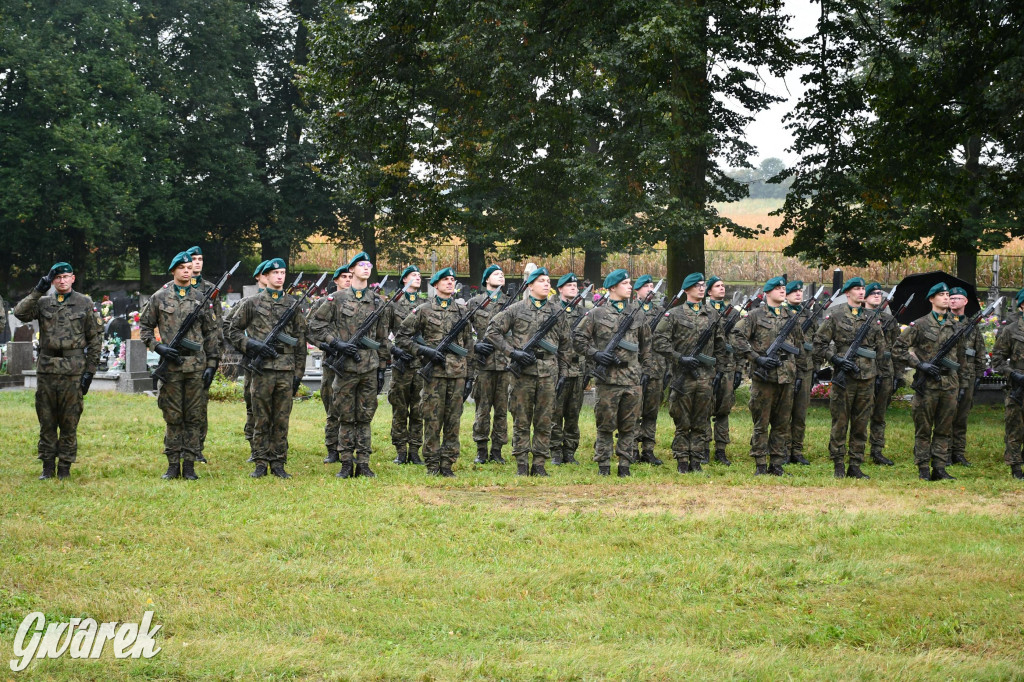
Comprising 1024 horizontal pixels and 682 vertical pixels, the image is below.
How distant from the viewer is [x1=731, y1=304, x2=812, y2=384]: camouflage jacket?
1224 cm

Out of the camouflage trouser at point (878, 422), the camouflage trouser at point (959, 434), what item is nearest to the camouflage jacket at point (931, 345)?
the camouflage trouser at point (959, 434)

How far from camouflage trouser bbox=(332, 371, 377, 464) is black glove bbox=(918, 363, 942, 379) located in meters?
5.91

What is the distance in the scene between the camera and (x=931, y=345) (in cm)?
1209

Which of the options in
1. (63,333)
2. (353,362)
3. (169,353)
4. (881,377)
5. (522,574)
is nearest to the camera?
(522,574)

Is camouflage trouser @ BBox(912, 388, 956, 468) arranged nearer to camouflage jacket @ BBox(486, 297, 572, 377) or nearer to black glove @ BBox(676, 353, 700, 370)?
black glove @ BBox(676, 353, 700, 370)

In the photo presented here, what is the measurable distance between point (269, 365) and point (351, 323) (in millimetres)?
1046

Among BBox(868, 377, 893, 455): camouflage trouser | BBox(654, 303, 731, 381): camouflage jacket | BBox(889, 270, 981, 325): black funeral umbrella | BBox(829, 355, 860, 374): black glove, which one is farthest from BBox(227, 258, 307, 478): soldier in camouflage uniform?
BBox(889, 270, 981, 325): black funeral umbrella

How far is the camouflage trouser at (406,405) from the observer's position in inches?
503

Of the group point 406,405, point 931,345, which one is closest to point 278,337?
point 406,405

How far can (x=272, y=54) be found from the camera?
42906 mm

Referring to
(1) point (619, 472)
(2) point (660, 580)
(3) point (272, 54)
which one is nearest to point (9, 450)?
(1) point (619, 472)

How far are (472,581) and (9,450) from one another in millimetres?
7833

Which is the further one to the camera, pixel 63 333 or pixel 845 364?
pixel 845 364

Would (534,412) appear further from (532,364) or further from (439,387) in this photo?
(439,387)
